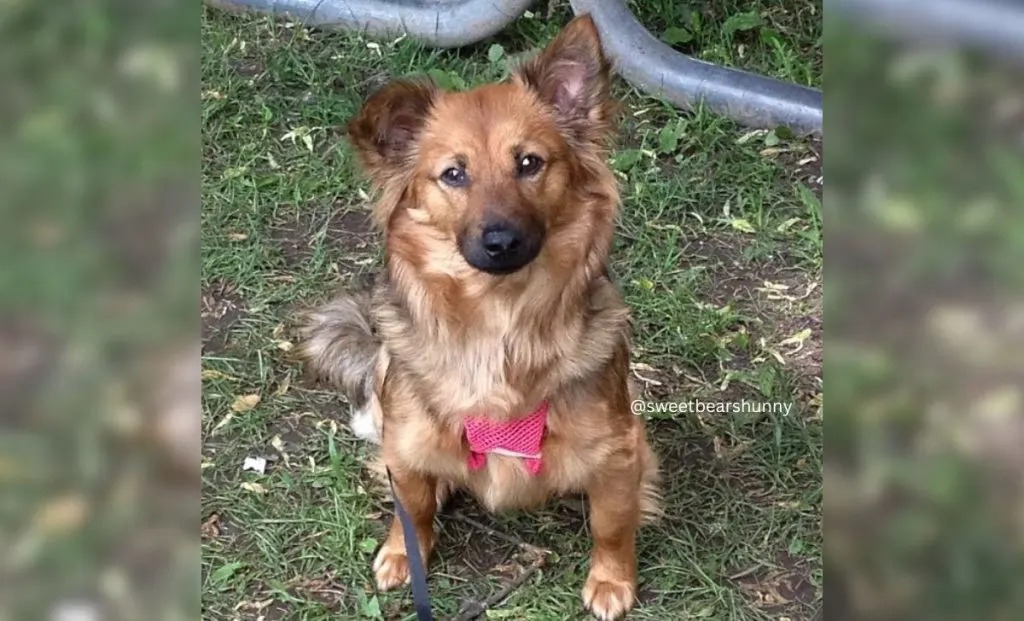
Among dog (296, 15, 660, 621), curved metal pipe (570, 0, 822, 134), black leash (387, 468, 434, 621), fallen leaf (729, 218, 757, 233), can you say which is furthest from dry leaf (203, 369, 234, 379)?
curved metal pipe (570, 0, 822, 134)

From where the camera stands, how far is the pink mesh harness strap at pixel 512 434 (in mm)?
2756

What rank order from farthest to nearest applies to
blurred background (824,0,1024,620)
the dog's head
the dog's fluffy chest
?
1. the dog's fluffy chest
2. the dog's head
3. blurred background (824,0,1024,620)

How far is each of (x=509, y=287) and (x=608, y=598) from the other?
111cm

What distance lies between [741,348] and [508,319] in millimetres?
1579

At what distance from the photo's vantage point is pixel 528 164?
8.98ft

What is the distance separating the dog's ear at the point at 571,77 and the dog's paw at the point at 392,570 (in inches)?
60.2

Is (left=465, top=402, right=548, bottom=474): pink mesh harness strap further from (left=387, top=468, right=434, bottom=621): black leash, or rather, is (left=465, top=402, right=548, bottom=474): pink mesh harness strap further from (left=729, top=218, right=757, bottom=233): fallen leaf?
(left=729, top=218, right=757, bottom=233): fallen leaf

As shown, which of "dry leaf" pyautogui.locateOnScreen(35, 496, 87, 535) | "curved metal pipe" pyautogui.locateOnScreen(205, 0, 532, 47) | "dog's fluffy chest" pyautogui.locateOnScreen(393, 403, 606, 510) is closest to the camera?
"dry leaf" pyautogui.locateOnScreen(35, 496, 87, 535)

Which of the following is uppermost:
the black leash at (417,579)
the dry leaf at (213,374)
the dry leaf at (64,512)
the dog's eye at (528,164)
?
the dry leaf at (64,512)

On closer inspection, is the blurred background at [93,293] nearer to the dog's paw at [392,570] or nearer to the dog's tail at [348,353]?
the dog's paw at [392,570]

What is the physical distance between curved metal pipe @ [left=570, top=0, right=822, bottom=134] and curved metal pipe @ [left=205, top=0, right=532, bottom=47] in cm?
48

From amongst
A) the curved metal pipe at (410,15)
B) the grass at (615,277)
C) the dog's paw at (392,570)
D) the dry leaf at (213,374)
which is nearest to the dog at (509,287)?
the dog's paw at (392,570)

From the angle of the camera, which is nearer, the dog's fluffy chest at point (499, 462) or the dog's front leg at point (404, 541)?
the dog's fluffy chest at point (499, 462)

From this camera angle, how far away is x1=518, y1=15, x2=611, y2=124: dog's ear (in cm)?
273
